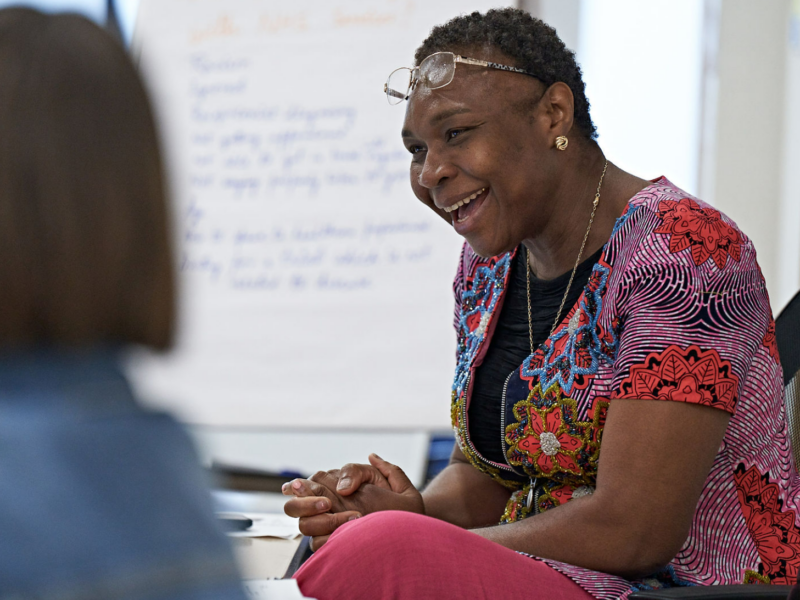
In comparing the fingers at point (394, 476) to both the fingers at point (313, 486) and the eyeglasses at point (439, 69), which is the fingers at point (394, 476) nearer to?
the fingers at point (313, 486)

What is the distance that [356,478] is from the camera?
1.45 m

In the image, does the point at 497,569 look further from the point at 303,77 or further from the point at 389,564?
the point at 303,77

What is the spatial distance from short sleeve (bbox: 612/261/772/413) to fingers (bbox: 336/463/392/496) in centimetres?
49

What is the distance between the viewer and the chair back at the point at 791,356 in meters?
1.36

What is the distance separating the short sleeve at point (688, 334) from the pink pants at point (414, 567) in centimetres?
28

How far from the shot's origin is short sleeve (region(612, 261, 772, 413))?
44.5 inches

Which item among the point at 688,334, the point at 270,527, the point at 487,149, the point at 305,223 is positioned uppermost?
the point at 487,149

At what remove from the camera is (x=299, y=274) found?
95.8 inches

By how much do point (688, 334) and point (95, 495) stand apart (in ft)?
2.80

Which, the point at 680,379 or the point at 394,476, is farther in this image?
the point at 394,476

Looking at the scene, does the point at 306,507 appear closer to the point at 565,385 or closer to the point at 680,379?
the point at 565,385

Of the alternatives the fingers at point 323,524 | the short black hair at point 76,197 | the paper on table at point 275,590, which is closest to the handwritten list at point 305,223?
the fingers at point 323,524

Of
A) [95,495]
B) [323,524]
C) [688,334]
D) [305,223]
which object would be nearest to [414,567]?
[323,524]

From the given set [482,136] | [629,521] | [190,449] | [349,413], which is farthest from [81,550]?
[349,413]
